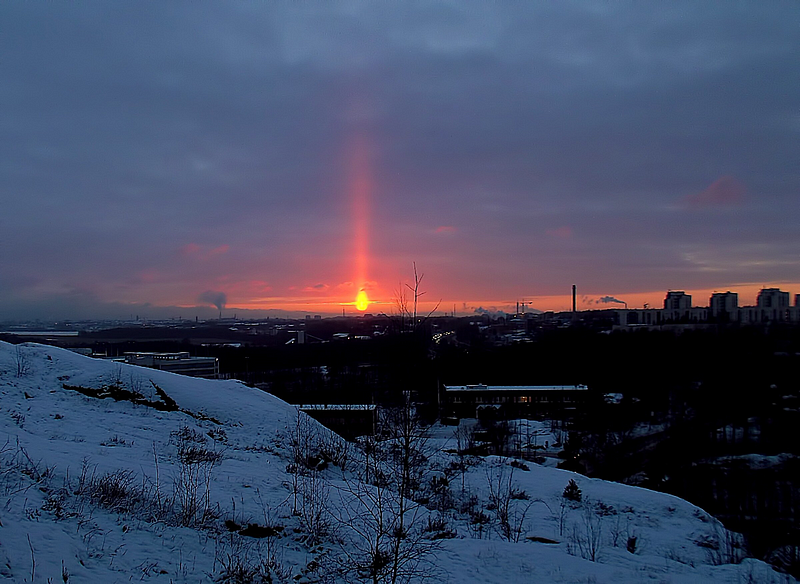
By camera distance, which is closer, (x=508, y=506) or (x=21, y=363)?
(x=508, y=506)

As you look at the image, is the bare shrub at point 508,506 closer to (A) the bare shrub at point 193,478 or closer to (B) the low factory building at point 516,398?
(A) the bare shrub at point 193,478

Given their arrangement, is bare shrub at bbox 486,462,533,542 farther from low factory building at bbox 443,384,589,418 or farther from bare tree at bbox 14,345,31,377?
low factory building at bbox 443,384,589,418

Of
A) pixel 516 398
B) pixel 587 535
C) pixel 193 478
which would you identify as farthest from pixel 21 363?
pixel 516 398

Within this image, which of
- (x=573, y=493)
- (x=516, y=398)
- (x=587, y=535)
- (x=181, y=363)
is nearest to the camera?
(x=587, y=535)

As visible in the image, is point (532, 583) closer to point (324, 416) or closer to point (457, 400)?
point (324, 416)

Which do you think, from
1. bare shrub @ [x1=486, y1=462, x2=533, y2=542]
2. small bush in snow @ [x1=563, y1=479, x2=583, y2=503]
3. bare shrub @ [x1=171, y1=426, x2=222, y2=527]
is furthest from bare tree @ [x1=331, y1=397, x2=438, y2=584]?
small bush in snow @ [x1=563, y1=479, x2=583, y2=503]

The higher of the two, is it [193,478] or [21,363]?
[21,363]

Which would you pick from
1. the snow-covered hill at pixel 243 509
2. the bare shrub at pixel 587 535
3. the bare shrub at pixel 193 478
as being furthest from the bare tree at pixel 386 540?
the bare shrub at pixel 587 535

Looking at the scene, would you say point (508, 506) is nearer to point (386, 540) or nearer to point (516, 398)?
point (386, 540)

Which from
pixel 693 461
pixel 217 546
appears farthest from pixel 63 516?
pixel 693 461
